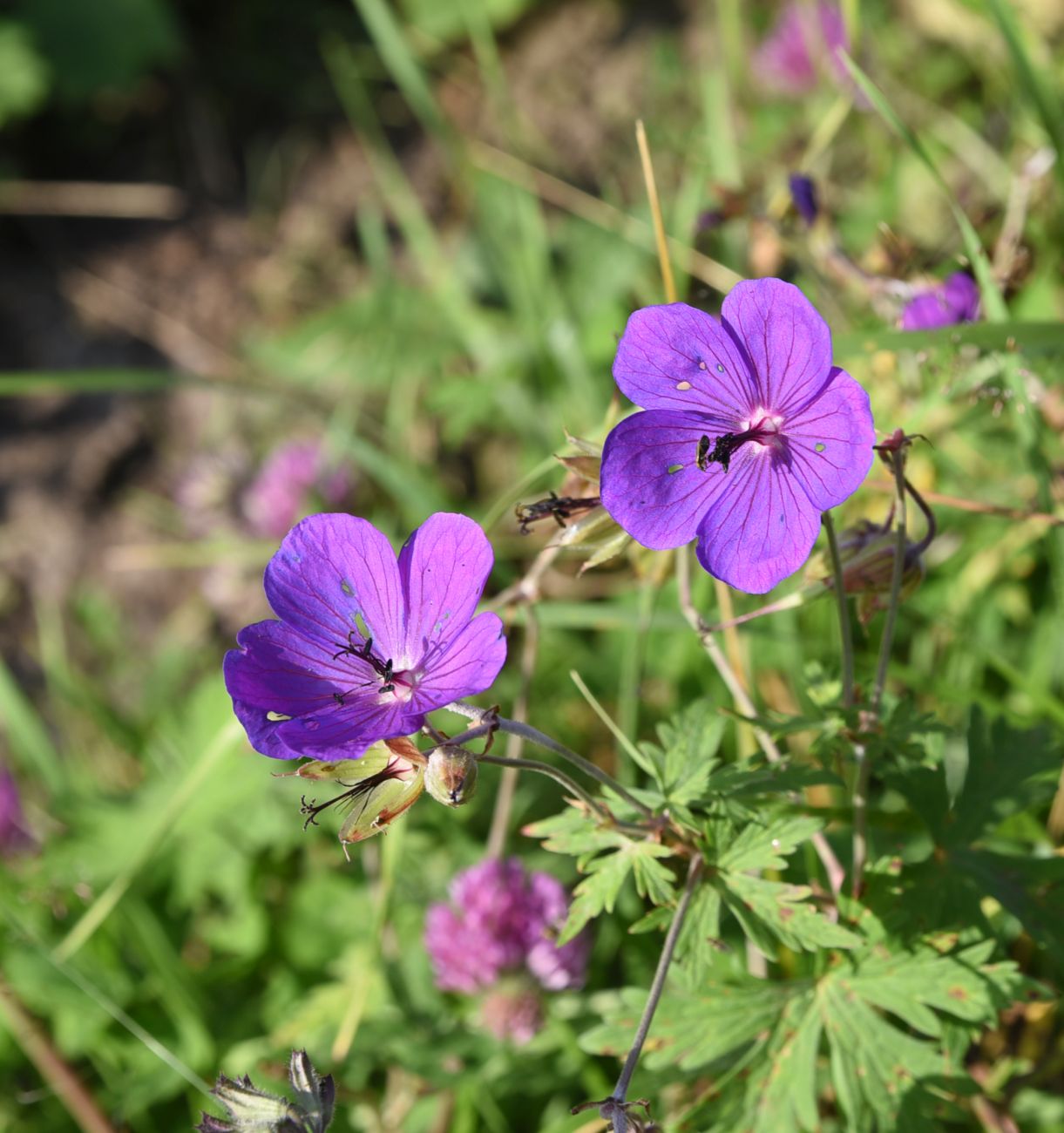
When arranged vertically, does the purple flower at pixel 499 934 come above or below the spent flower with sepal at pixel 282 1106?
above

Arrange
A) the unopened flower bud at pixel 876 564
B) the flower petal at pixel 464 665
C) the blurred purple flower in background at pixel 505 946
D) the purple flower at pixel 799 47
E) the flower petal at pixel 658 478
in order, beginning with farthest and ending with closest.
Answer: the purple flower at pixel 799 47 < the blurred purple flower in background at pixel 505 946 < the unopened flower bud at pixel 876 564 < the flower petal at pixel 658 478 < the flower petal at pixel 464 665

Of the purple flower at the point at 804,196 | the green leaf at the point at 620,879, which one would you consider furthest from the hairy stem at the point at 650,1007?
the purple flower at the point at 804,196

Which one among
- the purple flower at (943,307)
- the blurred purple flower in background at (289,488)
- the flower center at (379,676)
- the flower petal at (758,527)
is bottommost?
the flower center at (379,676)

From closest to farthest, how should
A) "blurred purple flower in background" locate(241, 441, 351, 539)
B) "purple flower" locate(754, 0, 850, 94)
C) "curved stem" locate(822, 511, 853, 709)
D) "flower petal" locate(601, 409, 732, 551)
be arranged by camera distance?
"flower petal" locate(601, 409, 732, 551) → "curved stem" locate(822, 511, 853, 709) → "blurred purple flower in background" locate(241, 441, 351, 539) → "purple flower" locate(754, 0, 850, 94)

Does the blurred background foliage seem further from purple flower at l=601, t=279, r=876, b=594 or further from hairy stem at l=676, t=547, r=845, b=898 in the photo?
purple flower at l=601, t=279, r=876, b=594

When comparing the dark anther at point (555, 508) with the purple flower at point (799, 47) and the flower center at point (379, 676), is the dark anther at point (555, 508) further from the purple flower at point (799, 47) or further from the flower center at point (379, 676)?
the purple flower at point (799, 47)

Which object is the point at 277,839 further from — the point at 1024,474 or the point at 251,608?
the point at 1024,474

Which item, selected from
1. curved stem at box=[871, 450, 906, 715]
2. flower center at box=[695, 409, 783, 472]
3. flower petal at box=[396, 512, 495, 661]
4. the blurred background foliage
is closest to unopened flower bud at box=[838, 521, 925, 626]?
curved stem at box=[871, 450, 906, 715]
